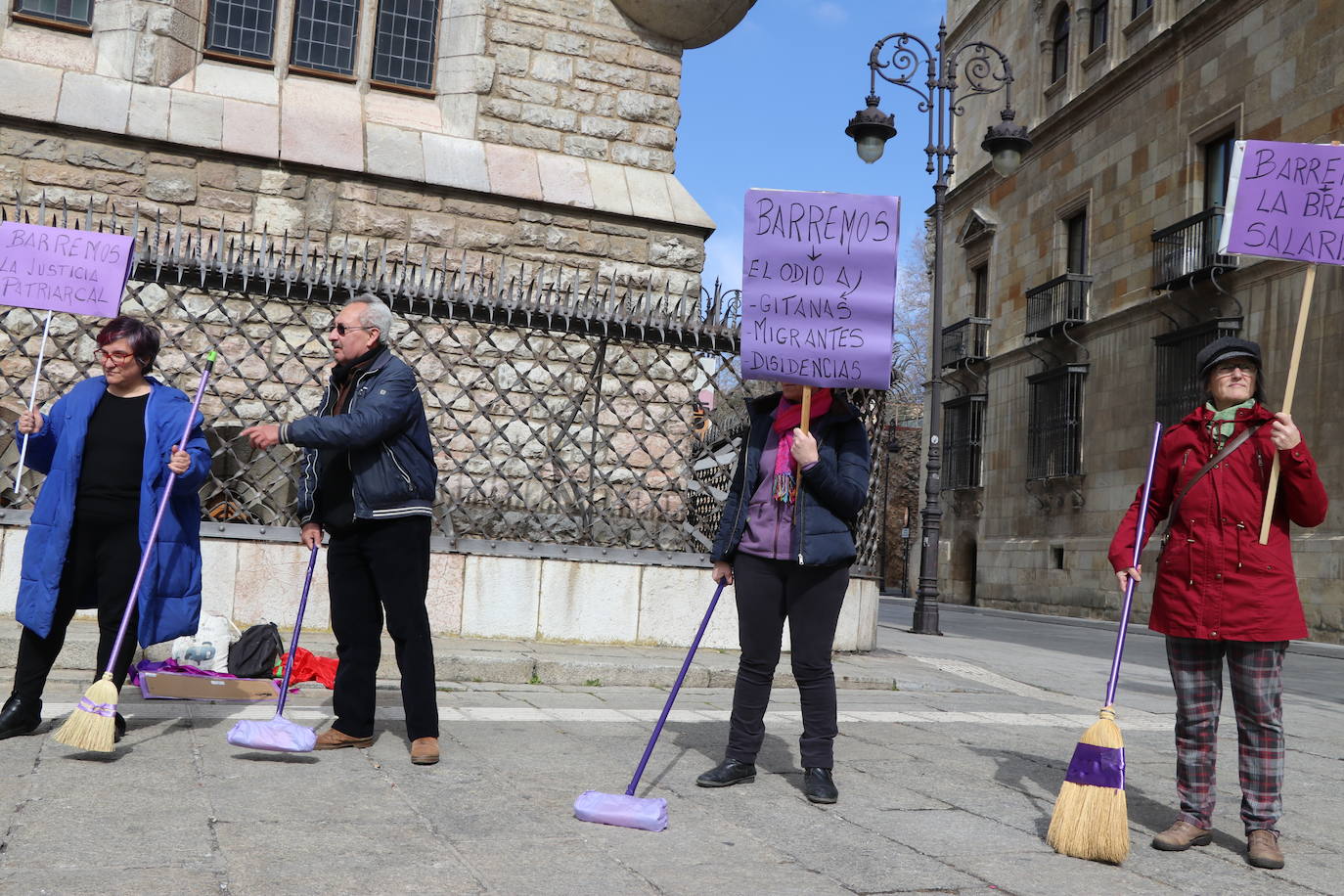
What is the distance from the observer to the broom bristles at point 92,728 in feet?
14.4

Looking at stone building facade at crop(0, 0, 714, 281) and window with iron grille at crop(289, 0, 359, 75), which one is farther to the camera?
window with iron grille at crop(289, 0, 359, 75)

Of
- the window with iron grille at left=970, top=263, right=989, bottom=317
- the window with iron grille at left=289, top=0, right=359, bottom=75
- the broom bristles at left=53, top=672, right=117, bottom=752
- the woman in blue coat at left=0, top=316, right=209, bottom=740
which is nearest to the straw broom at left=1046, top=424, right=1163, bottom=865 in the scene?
the broom bristles at left=53, top=672, right=117, bottom=752

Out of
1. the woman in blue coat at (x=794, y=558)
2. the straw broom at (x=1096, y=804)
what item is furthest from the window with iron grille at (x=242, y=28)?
the straw broom at (x=1096, y=804)

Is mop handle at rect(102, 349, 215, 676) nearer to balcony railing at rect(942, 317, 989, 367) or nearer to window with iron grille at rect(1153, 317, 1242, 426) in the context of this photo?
window with iron grille at rect(1153, 317, 1242, 426)

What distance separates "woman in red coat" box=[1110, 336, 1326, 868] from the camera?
4074 mm

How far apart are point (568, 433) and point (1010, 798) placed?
4.57m

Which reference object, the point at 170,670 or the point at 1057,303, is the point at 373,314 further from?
the point at 1057,303

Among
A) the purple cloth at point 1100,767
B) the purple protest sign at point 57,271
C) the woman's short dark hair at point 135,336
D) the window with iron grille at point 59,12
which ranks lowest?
the purple cloth at point 1100,767

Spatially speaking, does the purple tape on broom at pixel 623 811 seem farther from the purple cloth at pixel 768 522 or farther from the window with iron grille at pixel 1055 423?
the window with iron grille at pixel 1055 423

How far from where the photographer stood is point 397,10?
1215 cm

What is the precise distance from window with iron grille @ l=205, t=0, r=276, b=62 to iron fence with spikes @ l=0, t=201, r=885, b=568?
360 cm

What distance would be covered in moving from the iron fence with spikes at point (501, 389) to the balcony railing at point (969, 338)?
67.3 feet

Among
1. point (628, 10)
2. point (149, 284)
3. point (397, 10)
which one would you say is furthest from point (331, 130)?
point (149, 284)

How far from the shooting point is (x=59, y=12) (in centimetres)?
1107
